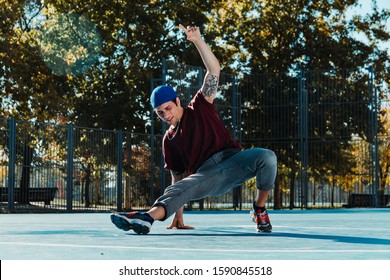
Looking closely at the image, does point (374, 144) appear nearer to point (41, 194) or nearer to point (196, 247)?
point (41, 194)

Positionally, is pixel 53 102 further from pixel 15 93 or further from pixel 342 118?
pixel 342 118

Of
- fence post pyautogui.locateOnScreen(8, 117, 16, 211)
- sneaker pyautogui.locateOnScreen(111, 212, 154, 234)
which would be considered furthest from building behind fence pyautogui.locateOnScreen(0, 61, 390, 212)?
sneaker pyautogui.locateOnScreen(111, 212, 154, 234)

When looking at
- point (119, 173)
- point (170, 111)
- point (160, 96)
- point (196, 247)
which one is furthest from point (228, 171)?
point (119, 173)

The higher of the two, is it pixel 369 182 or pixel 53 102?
pixel 53 102

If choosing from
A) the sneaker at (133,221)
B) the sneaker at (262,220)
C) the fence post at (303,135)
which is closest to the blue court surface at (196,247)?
the sneaker at (133,221)

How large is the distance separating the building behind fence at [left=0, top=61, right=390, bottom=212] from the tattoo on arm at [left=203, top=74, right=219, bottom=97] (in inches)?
484

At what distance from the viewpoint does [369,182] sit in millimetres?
21672

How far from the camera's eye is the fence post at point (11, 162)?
17.9m

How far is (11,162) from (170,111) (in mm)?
12515

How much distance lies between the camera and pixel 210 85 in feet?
21.3

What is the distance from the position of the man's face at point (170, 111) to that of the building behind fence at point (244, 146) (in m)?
12.3

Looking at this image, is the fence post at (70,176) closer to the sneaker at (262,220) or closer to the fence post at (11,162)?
the fence post at (11,162)
